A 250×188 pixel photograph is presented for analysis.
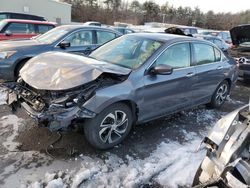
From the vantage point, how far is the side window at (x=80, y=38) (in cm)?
721

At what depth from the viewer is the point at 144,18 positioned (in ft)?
194

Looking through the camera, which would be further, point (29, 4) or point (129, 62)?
point (29, 4)

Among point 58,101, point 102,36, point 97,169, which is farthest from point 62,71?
point 102,36

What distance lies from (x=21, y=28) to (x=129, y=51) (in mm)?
6326

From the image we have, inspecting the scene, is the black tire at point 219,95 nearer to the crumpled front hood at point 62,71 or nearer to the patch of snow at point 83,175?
the crumpled front hood at point 62,71

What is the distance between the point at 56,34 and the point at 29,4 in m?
24.5

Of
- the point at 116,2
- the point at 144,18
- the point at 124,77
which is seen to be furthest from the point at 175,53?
the point at 144,18

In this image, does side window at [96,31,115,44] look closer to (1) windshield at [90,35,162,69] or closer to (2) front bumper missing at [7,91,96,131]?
(1) windshield at [90,35,162,69]

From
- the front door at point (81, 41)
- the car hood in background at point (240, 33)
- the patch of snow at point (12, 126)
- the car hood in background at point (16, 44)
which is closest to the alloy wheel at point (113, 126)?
the patch of snow at point (12, 126)

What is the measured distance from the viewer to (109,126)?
3.77 metres

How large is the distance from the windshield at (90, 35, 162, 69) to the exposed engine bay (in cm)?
47

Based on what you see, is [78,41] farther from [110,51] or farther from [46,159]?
[46,159]

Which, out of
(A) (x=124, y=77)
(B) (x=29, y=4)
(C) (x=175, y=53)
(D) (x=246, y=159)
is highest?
(B) (x=29, y=4)

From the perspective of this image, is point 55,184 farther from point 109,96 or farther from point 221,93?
point 221,93
